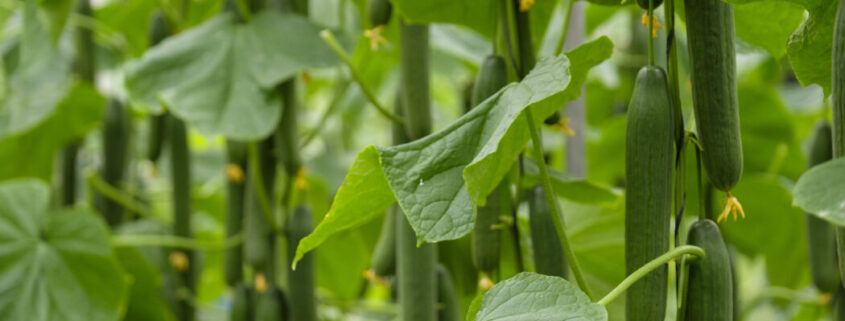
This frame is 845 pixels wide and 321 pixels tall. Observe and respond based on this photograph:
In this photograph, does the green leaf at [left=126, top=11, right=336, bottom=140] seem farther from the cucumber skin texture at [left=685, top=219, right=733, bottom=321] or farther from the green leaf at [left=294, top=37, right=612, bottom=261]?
the cucumber skin texture at [left=685, top=219, right=733, bottom=321]

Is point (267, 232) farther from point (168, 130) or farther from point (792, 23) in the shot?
point (792, 23)

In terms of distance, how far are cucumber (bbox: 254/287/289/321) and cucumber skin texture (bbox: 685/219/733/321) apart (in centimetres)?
43

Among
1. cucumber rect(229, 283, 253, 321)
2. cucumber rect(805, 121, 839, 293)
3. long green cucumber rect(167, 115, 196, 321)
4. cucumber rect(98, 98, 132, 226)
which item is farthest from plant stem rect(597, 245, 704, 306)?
cucumber rect(98, 98, 132, 226)

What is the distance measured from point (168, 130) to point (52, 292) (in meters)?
0.21

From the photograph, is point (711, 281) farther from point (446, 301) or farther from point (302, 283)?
point (302, 283)

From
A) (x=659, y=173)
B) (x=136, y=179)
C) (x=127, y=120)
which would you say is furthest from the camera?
(x=136, y=179)

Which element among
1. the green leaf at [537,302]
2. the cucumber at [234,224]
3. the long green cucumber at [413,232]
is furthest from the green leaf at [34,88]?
the green leaf at [537,302]

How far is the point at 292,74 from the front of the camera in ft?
2.70

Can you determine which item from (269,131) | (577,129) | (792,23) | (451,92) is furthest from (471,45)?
(451,92)

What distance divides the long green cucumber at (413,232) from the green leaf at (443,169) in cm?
14

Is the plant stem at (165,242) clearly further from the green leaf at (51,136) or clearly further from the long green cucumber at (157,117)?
the green leaf at (51,136)

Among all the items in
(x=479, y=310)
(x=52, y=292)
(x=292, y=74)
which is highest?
(x=292, y=74)

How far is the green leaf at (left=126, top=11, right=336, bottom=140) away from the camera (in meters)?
0.82

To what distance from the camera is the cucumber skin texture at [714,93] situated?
423mm
